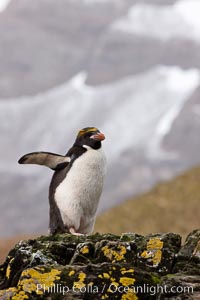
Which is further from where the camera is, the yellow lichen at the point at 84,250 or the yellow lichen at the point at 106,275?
the yellow lichen at the point at 84,250

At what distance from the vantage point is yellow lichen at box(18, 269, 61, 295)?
9.18m

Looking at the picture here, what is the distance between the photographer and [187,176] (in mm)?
82812

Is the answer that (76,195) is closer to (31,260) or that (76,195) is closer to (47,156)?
(47,156)

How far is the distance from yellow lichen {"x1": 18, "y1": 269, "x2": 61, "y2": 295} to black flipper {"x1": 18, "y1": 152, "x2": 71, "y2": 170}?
6.10 meters

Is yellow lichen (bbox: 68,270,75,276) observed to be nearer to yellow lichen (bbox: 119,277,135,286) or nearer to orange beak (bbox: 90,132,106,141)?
yellow lichen (bbox: 119,277,135,286)

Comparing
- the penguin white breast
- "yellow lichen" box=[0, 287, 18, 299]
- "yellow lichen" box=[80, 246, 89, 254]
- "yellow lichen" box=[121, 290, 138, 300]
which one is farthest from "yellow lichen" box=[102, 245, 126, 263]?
the penguin white breast

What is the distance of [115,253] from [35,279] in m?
1.50

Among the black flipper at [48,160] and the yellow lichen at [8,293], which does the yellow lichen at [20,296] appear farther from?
the black flipper at [48,160]

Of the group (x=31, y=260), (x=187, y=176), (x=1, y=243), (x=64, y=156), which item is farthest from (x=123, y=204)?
(x=31, y=260)

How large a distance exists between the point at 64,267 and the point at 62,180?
19.1 feet

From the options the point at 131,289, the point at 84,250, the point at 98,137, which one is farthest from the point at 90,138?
the point at 131,289

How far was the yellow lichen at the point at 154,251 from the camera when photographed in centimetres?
1013

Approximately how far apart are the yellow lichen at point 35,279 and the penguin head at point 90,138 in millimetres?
6135

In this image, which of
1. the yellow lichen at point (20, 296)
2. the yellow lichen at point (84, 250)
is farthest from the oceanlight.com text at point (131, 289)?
the yellow lichen at point (84, 250)
